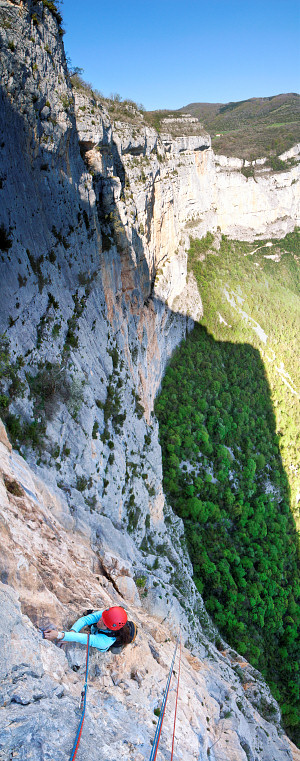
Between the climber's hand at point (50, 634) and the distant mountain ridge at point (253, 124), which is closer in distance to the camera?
the climber's hand at point (50, 634)

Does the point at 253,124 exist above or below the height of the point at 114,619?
above

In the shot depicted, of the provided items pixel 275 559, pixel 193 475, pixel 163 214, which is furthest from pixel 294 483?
pixel 163 214

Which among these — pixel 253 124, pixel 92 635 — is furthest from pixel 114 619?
→ pixel 253 124

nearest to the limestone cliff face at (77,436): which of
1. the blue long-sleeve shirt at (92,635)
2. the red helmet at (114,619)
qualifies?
the blue long-sleeve shirt at (92,635)

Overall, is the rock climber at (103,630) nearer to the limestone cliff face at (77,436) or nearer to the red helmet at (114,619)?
the red helmet at (114,619)

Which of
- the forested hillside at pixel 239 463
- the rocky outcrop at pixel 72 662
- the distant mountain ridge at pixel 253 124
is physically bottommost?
the forested hillside at pixel 239 463

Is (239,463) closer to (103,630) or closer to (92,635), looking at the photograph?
(103,630)
